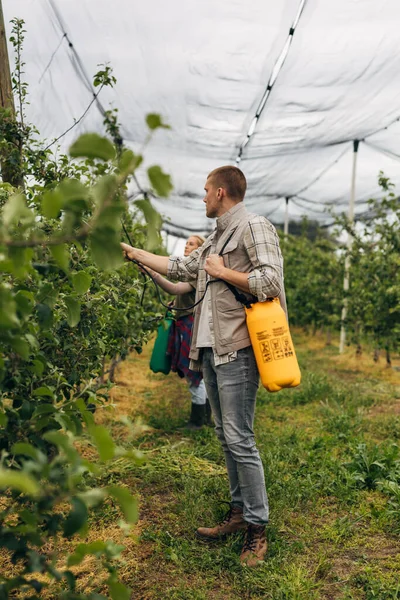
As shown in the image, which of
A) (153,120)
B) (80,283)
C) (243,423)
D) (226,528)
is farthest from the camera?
(226,528)

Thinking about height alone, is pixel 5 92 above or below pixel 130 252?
above

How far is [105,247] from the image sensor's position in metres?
0.87

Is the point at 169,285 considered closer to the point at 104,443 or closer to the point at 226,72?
the point at 104,443

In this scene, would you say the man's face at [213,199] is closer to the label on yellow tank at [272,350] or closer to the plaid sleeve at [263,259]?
the plaid sleeve at [263,259]

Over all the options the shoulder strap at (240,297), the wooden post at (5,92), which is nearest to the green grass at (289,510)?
the shoulder strap at (240,297)

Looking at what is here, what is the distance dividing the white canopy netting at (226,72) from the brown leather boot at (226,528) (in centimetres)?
183

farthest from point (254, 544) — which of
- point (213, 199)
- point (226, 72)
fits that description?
point (226, 72)

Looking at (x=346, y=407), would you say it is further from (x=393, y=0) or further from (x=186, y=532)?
(x=393, y=0)

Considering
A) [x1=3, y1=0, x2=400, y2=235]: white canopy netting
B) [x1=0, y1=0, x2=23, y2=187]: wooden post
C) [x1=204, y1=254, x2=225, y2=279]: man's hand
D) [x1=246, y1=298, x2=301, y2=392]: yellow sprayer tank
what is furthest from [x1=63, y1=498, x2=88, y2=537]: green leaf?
[x1=3, y1=0, x2=400, y2=235]: white canopy netting

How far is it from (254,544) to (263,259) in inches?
48.8

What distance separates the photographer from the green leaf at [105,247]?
87cm

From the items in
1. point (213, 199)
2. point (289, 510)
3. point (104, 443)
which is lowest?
point (289, 510)

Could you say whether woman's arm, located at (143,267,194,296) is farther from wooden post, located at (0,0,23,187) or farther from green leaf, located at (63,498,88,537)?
green leaf, located at (63,498,88,537)

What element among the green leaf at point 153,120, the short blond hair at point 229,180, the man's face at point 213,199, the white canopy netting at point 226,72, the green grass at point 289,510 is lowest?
the green grass at point 289,510
